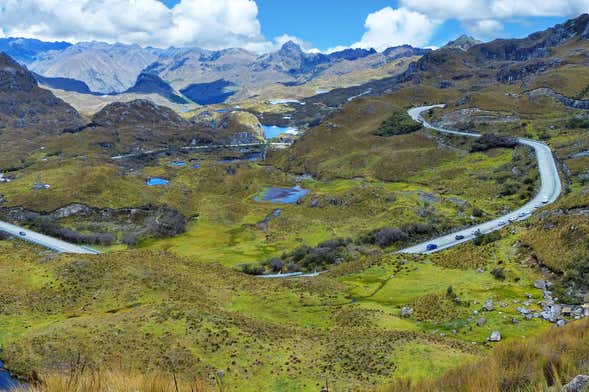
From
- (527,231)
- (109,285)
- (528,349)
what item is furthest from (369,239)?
(528,349)

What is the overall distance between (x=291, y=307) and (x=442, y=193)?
83.0m

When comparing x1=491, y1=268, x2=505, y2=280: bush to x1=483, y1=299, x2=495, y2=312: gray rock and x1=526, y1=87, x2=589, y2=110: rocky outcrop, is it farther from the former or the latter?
x1=526, y1=87, x2=589, y2=110: rocky outcrop

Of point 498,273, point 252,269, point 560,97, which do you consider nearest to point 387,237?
point 252,269

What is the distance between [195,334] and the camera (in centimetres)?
4066

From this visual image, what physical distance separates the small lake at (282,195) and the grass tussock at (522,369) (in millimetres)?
134106

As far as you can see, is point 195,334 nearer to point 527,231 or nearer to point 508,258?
point 508,258

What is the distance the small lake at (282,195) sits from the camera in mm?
150500

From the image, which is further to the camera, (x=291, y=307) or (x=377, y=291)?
(x=377, y=291)

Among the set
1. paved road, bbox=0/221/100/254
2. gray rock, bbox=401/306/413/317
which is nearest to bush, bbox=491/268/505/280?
gray rock, bbox=401/306/413/317

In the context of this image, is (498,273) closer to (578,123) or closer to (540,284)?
(540,284)

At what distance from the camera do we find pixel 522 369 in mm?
10133

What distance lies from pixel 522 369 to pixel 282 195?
148 m

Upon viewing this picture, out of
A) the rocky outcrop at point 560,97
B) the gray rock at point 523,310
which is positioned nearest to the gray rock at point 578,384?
the gray rock at point 523,310

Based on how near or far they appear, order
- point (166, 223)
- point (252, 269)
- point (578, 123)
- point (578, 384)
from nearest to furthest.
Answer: point (578, 384), point (252, 269), point (166, 223), point (578, 123)
